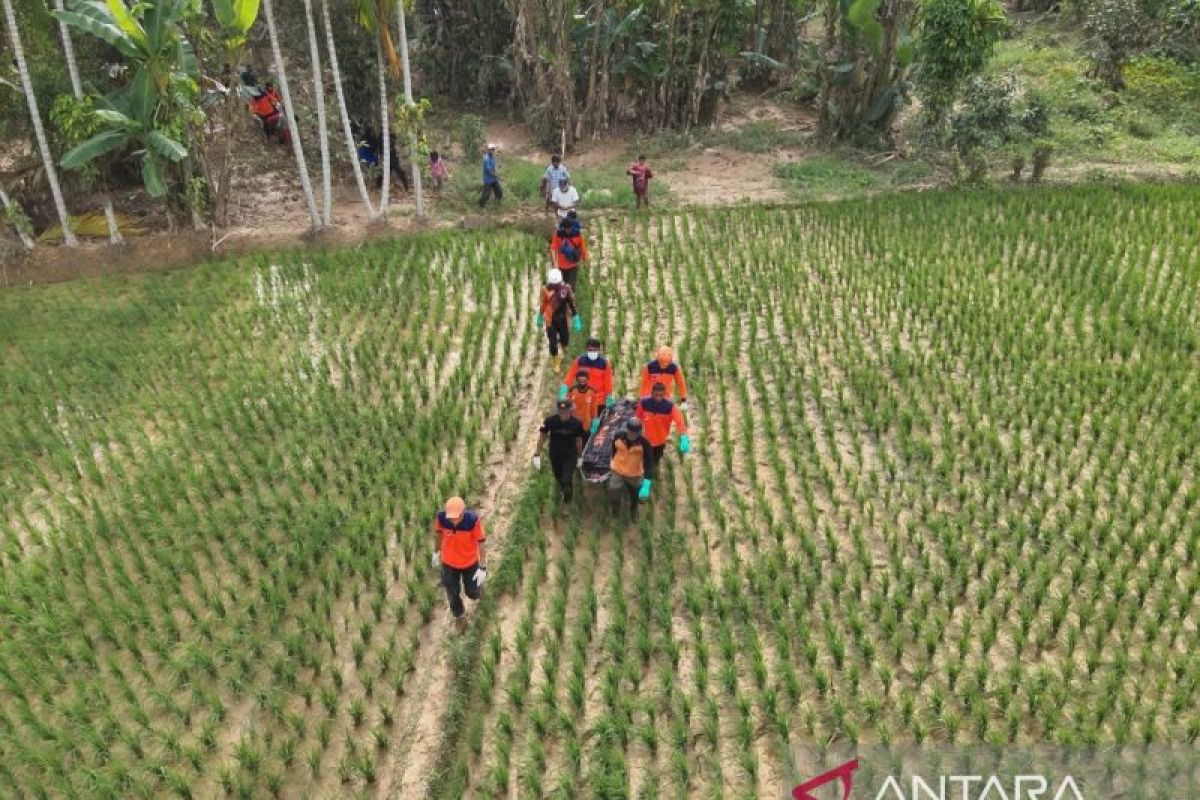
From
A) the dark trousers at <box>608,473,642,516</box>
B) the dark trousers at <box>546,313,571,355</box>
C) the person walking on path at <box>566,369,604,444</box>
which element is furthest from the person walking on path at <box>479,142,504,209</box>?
the dark trousers at <box>608,473,642,516</box>

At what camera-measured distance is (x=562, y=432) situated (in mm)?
6219

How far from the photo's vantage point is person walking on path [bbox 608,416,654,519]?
19.9 ft

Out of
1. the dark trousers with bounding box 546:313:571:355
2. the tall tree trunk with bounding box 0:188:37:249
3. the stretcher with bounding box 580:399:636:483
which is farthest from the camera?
the tall tree trunk with bounding box 0:188:37:249

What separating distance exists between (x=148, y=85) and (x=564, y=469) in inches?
357

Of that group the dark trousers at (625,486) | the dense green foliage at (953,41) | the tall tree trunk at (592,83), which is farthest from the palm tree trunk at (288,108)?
the dense green foliage at (953,41)

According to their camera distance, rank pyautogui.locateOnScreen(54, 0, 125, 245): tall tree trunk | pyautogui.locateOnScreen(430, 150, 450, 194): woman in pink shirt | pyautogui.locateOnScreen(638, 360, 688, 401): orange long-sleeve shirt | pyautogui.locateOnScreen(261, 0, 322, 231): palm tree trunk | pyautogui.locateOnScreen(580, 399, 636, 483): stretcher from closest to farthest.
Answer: pyautogui.locateOnScreen(580, 399, 636, 483): stretcher, pyautogui.locateOnScreen(638, 360, 688, 401): orange long-sleeve shirt, pyautogui.locateOnScreen(54, 0, 125, 245): tall tree trunk, pyautogui.locateOnScreen(261, 0, 322, 231): palm tree trunk, pyautogui.locateOnScreen(430, 150, 450, 194): woman in pink shirt

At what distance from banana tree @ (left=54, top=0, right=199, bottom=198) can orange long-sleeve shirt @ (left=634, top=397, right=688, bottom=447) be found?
26.4ft

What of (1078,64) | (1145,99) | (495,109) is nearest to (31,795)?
(495,109)

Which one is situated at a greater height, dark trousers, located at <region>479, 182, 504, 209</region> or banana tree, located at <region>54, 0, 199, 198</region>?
banana tree, located at <region>54, 0, 199, 198</region>

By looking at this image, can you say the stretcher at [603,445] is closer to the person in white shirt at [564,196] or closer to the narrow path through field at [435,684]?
the narrow path through field at [435,684]

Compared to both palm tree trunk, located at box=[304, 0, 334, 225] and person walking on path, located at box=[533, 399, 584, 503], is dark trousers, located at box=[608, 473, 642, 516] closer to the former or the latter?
person walking on path, located at box=[533, 399, 584, 503]

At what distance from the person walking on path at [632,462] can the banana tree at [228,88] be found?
8.32 m

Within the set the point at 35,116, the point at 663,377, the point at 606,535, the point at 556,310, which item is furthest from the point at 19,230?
the point at 606,535

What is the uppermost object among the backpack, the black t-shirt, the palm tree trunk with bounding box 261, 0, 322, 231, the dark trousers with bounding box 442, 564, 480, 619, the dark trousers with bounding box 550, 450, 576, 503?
the palm tree trunk with bounding box 261, 0, 322, 231
